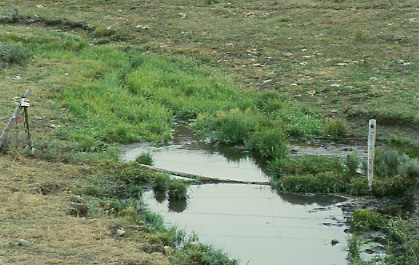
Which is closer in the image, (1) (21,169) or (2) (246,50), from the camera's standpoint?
(1) (21,169)

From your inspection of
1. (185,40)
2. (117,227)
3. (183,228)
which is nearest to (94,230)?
(117,227)

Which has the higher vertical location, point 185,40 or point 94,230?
point 185,40

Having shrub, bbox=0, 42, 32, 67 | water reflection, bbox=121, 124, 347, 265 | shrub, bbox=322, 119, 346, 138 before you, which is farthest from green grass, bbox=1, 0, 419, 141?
shrub, bbox=0, 42, 32, 67

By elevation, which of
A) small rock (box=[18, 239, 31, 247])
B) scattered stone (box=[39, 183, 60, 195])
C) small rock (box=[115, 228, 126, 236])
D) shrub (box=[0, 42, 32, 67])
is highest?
shrub (box=[0, 42, 32, 67])

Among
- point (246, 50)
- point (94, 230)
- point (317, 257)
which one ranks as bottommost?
point (317, 257)

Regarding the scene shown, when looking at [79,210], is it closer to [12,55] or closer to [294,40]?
[12,55]

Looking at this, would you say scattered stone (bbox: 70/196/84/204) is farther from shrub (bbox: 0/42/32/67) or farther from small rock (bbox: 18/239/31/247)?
Result: shrub (bbox: 0/42/32/67)

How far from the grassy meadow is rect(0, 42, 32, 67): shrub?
61 mm

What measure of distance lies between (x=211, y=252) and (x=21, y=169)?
343cm

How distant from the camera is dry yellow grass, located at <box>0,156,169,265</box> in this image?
5.65m

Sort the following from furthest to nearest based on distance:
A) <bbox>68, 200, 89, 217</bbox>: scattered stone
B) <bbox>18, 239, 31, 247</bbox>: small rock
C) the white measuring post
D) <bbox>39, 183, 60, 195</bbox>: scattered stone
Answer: the white measuring post
<bbox>39, 183, 60, 195</bbox>: scattered stone
<bbox>68, 200, 89, 217</bbox>: scattered stone
<bbox>18, 239, 31, 247</bbox>: small rock

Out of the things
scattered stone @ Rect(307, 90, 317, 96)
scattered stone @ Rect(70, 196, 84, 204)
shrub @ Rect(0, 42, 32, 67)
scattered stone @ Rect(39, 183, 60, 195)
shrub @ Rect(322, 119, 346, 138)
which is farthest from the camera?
shrub @ Rect(0, 42, 32, 67)

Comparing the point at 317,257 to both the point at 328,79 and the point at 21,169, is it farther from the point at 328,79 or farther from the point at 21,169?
the point at 328,79

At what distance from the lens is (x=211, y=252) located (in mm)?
6379
